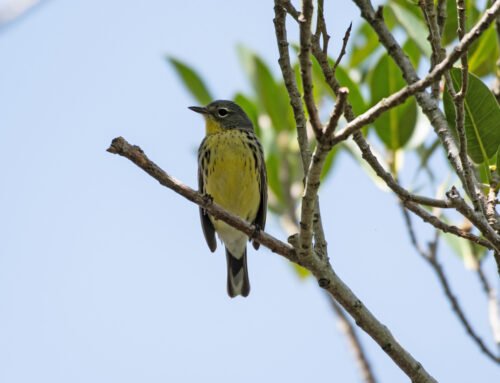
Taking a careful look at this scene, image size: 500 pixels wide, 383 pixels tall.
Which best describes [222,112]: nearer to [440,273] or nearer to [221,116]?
[221,116]

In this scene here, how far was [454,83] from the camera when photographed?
3.62 metres

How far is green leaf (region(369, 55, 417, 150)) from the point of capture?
16.9 ft

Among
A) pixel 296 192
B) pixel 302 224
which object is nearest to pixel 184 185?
pixel 302 224

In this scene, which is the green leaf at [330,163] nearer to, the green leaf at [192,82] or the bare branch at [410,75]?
the green leaf at [192,82]

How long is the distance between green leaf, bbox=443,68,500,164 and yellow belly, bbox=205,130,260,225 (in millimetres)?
3096

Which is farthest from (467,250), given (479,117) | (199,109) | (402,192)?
(199,109)

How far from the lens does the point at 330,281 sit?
341 cm

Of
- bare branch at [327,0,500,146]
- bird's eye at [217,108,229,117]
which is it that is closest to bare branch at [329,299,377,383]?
bare branch at [327,0,500,146]

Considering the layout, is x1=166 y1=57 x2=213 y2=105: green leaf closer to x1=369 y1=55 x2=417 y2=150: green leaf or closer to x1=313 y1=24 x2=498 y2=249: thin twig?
x1=369 y1=55 x2=417 y2=150: green leaf

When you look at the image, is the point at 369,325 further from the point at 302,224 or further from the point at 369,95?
the point at 369,95

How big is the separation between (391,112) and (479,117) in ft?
4.63

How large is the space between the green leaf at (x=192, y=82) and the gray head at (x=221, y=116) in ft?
0.31

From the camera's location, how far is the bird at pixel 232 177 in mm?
6770

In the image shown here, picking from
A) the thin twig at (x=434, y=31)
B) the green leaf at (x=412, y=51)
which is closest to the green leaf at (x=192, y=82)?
the green leaf at (x=412, y=51)
